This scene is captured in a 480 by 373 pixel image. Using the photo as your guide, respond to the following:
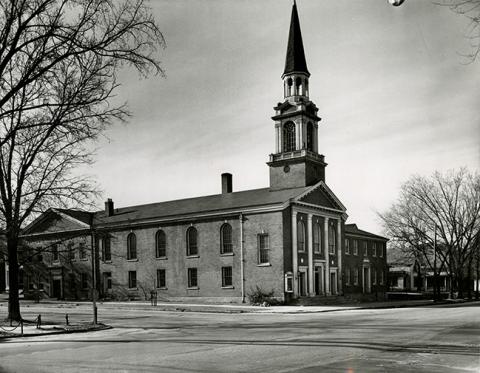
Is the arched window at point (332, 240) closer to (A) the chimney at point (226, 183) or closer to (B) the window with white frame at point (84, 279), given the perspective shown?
(A) the chimney at point (226, 183)

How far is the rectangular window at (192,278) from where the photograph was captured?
46812 millimetres

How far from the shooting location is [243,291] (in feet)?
140

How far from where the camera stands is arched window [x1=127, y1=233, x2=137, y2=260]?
51.7 m

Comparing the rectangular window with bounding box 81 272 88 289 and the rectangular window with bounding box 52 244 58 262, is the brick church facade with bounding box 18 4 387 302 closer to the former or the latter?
the rectangular window with bounding box 81 272 88 289

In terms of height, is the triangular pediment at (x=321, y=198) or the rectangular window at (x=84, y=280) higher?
the triangular pediment at (x=321, y=198)

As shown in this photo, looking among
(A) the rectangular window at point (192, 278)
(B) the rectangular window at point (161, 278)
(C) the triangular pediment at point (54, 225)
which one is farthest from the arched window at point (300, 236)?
(C) the triangular pediment at point (54, 225)

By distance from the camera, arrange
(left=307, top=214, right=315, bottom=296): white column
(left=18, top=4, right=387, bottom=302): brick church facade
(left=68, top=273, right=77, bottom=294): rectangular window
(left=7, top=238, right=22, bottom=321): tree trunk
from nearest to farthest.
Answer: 1. (left=7, top=238, right=22, bottom=321): tree trunk
2. (left=18, top=4, right=387, bottom=302): brick church facade
3. (left=307, top=214, right=315, bottom=296): white column
4. (left=68, top=273, right=77, bottom=294): rectangular window

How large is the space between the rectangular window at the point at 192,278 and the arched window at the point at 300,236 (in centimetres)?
959

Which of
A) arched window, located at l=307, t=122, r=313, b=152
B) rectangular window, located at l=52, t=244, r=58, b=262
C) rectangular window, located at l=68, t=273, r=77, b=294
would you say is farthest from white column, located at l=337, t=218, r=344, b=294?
rectangular window, located at l=68, t=273, r=77, b=294

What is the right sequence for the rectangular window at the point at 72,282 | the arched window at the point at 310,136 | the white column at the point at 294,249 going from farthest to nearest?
the rectangular window at the point at 72,282 → the arched window at the point at 310,136 → the white column at the point at 294,249

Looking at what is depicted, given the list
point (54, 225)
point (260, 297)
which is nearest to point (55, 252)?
point (260, 297)

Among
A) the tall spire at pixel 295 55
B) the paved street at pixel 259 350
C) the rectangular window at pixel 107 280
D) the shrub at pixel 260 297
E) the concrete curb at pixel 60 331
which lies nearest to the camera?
the paved street at pixel 259 350

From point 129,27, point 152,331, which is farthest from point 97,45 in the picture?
point 152,331

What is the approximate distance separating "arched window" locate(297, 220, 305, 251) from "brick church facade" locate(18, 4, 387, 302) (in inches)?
3.2
